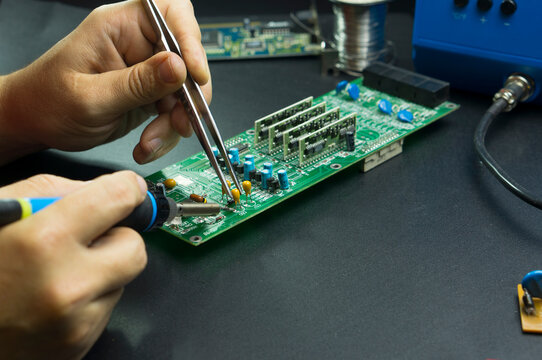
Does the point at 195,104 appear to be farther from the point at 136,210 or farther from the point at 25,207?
the point at 25,207

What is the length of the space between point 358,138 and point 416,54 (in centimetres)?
47

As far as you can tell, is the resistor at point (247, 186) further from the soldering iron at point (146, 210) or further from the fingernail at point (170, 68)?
the fingernail at point (170, 68)

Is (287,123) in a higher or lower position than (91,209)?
lower

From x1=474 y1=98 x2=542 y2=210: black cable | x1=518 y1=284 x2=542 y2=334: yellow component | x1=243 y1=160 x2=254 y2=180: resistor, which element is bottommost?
x1=518 y1=284 x2=542 y2=334: yellow component

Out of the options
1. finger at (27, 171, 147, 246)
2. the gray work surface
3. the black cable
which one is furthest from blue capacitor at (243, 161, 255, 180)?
the black cable

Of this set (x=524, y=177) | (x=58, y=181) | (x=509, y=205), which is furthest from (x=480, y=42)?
(x=58, y=181)

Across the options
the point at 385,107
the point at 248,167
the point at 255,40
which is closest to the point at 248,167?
the point at 248,167

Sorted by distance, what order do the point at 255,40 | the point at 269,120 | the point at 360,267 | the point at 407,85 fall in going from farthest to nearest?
the point at 255,40 < the point at 407,85 < the point at 269,120 < the point at 360,267

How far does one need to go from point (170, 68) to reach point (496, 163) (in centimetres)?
80

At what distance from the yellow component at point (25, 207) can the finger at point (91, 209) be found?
0.04 meters

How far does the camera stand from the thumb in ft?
3.99

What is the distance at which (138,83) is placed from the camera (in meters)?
1.26

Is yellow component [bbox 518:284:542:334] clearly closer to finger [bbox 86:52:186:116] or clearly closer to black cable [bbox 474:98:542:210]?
black cable [bbox 474:98:542:210]

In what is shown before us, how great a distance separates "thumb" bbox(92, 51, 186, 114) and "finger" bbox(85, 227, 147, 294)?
393 millimetres
